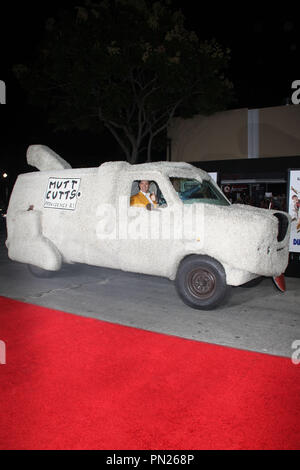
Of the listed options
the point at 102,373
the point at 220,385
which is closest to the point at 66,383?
the point at 102,373

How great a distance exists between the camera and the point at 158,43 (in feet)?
52.8

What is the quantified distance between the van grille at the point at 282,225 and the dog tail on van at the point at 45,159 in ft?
14.5

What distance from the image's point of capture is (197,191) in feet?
21.1

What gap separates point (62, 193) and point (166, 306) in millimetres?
3050

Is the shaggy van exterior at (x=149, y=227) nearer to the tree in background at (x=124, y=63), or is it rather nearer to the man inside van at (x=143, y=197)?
the man inside van at (x=143, y=197)

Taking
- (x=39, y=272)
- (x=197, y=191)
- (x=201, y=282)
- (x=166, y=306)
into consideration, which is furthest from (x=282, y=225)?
(x=39, y=272)

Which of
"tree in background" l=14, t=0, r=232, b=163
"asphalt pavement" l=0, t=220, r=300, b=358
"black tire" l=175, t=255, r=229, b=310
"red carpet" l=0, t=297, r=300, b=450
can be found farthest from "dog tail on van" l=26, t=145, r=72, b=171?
"tree in background" l=14, t=0, r=232, b=163

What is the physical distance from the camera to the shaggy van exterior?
5.37m

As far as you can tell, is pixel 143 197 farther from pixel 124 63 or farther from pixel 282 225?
pixel 124 63

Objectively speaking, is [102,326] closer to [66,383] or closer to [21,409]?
[66,383]

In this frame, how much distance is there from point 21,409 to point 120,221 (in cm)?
377

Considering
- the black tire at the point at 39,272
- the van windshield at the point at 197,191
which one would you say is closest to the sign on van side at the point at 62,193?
the black tire at the point at 39,272

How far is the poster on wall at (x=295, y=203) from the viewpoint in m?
8.23
